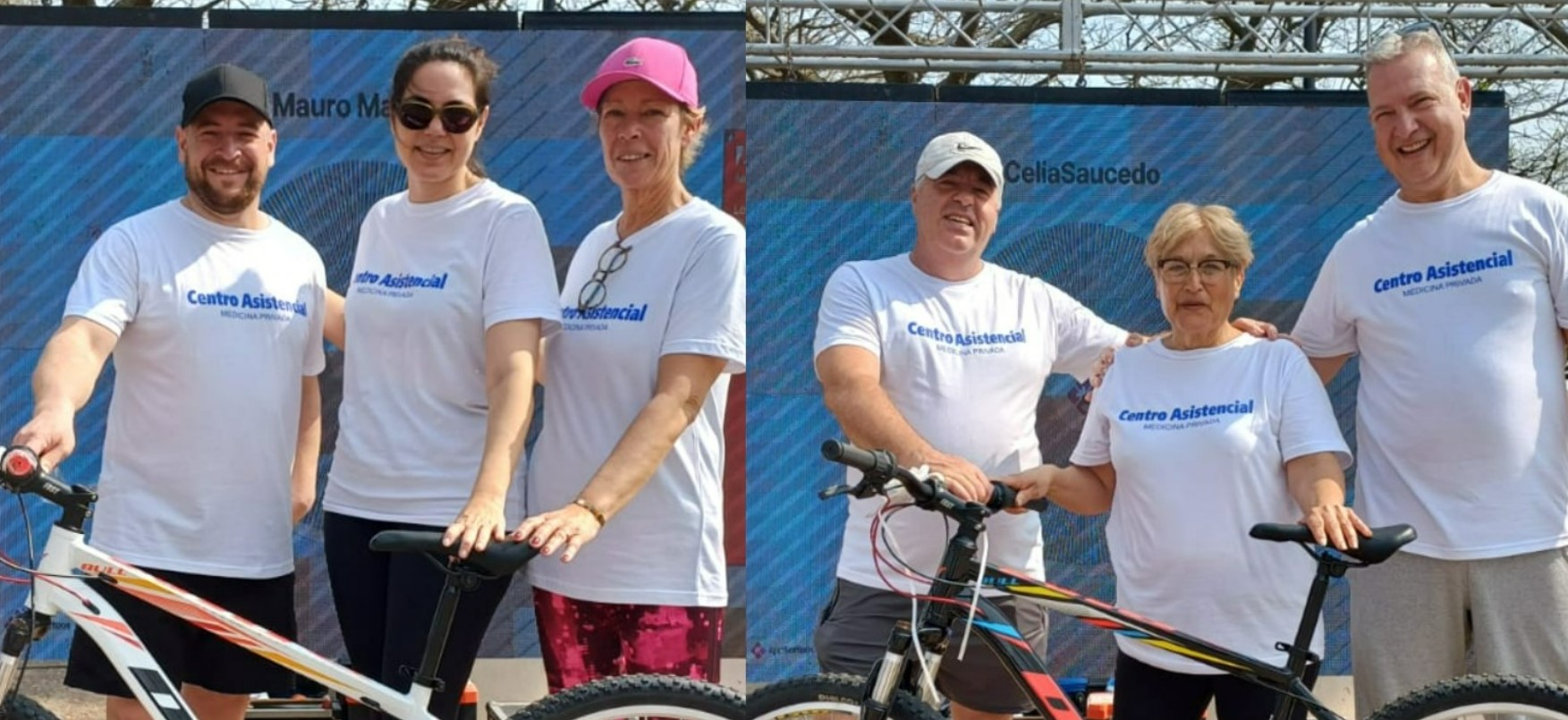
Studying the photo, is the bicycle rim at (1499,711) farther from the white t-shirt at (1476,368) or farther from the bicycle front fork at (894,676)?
the bicycle front fork at (894,676)

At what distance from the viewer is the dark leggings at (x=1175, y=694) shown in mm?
2225

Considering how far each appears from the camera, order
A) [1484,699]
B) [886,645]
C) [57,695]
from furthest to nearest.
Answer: [57,695]
[886,645]
[1484,699]

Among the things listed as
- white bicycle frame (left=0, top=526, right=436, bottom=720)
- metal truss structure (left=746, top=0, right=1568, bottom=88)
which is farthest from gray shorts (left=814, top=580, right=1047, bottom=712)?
metal truss structure (left=746, top=0, right=1568, bottom=88)

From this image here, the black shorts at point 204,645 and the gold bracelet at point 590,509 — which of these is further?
the black shorts at point 204,645

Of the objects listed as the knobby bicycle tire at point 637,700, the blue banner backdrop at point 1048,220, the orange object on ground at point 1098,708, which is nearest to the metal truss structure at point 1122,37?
the blue banner backdrop at point 1048,220

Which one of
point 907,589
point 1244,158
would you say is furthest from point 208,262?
point 1244,158

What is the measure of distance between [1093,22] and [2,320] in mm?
3117

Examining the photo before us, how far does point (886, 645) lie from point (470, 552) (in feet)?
2.53

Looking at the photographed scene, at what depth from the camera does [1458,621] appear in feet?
7.87

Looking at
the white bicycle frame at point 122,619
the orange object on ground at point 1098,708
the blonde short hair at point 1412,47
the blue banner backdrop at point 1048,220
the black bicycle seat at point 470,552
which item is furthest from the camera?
the blue banner backdrop at point 1048,220

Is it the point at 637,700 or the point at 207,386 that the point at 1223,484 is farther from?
the point at 207,386

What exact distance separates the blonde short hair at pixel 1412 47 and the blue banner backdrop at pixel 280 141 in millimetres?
1239

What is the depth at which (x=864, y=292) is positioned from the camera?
2502 millimetres

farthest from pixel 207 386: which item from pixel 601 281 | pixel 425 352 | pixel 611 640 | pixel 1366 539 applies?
pixel 1366 539
